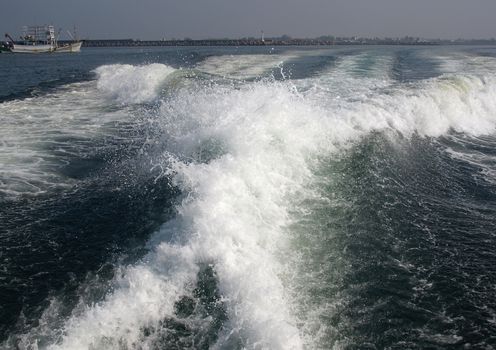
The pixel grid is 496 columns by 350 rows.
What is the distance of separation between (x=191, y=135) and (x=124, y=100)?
40.8ft

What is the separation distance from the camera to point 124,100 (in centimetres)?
2261

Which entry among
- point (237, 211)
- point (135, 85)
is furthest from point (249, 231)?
Answer: point (135, 85)

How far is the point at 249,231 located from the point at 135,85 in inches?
781

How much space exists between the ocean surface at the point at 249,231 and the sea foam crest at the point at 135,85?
7.02 meters

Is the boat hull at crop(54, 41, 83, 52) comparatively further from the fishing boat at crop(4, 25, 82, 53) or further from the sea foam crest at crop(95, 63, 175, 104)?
the sea foam crest at crop(95, 63, 175, 104)

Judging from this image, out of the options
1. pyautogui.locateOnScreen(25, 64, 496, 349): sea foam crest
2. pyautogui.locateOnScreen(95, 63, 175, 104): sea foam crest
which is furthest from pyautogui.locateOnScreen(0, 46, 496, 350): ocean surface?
pyautogui.locateOnScreen(95, 63, 175, 104): sea foam crest

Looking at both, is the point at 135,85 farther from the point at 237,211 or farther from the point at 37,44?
the point at 37,44

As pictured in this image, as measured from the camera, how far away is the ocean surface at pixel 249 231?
18.3 ft

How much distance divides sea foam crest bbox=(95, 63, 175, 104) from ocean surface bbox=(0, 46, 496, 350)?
7.02 meters

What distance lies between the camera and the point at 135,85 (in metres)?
24.9

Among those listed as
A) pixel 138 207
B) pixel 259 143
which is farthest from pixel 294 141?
pixel 138 207

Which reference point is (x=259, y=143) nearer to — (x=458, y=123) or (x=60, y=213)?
(x=60, y=213)

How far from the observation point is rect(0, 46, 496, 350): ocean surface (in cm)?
557

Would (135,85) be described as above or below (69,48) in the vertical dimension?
above
